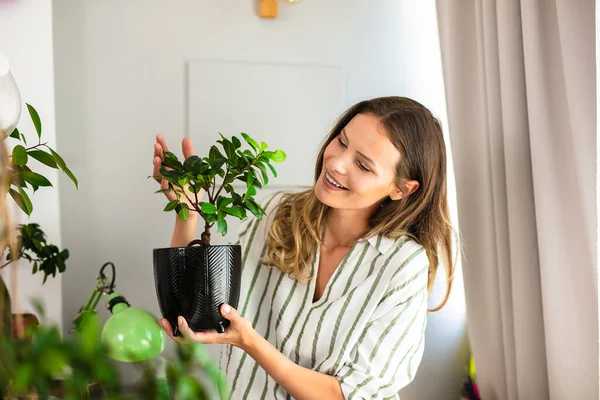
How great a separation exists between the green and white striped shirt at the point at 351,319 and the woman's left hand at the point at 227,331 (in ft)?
0.87

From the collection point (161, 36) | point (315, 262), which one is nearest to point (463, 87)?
point (315, 262)

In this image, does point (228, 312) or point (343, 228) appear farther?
point (343, 228)

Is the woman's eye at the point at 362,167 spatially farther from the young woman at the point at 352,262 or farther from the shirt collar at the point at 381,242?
the shirt collar at the point at 381,242

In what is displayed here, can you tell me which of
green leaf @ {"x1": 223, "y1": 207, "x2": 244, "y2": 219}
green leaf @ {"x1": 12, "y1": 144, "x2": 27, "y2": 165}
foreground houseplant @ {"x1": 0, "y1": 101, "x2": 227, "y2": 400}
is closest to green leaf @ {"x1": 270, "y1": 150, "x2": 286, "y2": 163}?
green leaf @ {"x1": 223, "y1": 207, "x2": 244, "y2": 219}

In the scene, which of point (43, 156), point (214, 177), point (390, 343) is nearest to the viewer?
point (43, 156)

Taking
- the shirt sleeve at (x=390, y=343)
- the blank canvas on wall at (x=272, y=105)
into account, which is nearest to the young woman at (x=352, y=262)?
the shirt sleeve at (x=390, y=343)

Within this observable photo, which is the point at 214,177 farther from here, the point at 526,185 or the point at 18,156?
the point at 526,185

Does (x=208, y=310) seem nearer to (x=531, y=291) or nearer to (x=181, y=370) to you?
(x=181, y=370)

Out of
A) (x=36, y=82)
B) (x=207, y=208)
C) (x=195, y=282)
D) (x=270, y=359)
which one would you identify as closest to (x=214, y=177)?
(x=207, y=208)

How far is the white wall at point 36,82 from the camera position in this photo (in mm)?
1730

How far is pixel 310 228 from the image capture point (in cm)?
152

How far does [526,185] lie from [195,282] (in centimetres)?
95

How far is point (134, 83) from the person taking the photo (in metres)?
1.99

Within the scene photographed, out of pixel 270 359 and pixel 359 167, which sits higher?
pixel 359 167
